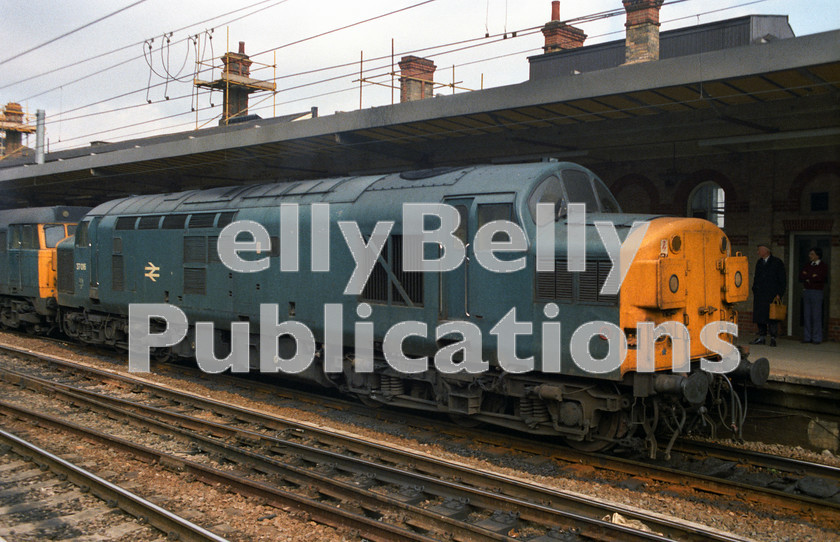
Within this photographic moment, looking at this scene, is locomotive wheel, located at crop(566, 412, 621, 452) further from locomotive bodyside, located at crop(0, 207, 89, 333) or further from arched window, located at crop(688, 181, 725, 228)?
locomotive bodyside, located at crop(0, 207, 89, 333)

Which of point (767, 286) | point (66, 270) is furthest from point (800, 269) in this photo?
point (66, 270)

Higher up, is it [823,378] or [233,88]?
[233,88]

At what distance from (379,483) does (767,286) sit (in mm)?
7889

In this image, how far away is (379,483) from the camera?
732 centimetres

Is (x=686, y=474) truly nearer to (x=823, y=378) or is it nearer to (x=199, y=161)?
(x=823, y=378)

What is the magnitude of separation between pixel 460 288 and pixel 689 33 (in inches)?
710

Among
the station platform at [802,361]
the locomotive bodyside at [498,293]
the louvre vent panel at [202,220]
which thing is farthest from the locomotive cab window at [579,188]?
the louvre vent panel at [202,220]

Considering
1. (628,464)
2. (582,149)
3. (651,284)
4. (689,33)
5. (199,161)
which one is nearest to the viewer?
(651,284)

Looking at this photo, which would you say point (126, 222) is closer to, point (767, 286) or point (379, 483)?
point (379, 483)

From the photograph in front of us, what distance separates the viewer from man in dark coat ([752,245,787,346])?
453 inches

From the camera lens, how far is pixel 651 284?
23.1ft

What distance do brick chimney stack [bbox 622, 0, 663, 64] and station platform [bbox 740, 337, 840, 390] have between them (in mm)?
10119

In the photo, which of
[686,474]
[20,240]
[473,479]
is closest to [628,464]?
[686,474]

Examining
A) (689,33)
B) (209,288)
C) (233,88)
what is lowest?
(209,288)
